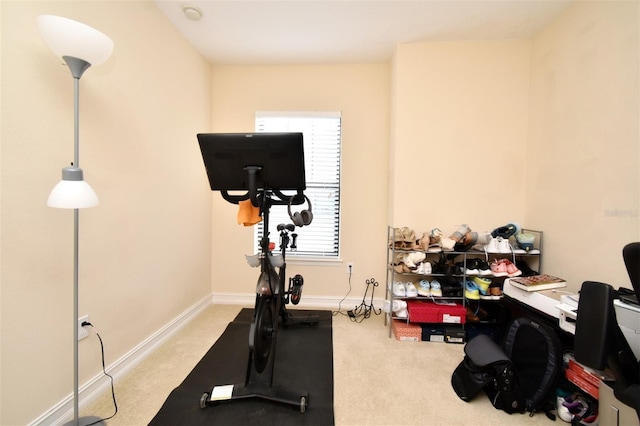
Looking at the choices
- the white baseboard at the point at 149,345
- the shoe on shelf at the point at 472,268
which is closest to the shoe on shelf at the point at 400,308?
the white baseboard at the point at 149,345

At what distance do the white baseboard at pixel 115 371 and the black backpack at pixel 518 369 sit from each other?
232 cm

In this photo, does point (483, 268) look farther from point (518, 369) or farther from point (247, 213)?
point (247, 213)

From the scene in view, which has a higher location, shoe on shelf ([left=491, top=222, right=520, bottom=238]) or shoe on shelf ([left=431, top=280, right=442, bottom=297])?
shoe on shelf ([left=491, top=222, right=520, bottom=238])

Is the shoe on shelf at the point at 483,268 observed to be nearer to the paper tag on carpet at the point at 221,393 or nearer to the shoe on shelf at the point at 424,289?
the shoe on shelf at the point at 424,289

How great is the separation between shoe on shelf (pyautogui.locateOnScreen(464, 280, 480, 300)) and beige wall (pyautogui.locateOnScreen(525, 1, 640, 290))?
2.05 ft

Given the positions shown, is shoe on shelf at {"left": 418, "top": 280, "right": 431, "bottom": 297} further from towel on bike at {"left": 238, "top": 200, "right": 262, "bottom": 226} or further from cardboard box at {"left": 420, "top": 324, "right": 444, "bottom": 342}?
towel on bike at {"left": 238, "top": 200, "right": 262, "bottom": 226}

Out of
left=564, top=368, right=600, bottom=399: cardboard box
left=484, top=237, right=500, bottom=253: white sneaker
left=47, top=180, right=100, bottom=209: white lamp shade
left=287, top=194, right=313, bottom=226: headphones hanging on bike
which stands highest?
left=47, top=180, right=100, bottom=209: white lamp shade

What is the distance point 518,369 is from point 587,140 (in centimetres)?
170

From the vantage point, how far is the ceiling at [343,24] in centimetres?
191

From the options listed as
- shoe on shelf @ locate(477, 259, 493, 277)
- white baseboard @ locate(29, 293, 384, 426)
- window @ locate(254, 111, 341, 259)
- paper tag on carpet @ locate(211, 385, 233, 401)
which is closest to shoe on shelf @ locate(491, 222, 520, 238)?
shoe on shelf @ locate(477, 259, 493, 277)

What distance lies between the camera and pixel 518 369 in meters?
1.50

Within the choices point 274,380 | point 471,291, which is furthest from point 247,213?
point 471,291

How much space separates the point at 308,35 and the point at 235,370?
9.74 feet

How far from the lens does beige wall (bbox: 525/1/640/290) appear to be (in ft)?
4.87
